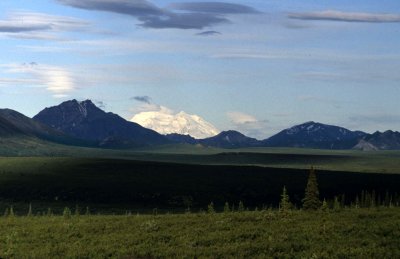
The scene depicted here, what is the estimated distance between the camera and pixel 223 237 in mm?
41938

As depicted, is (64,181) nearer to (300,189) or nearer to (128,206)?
(128,206)

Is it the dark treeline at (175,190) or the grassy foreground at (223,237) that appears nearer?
the grassy foreground at (223,237)

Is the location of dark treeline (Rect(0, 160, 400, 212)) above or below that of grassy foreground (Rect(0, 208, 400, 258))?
below

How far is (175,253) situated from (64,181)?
154590 mm

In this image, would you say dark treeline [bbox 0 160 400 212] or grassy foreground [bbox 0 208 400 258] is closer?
grassy foreground [bbox 0 208 400 258]

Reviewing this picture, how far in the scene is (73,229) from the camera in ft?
169

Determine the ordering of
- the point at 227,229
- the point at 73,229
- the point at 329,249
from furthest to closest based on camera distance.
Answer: the point at 73,229 → the point at 227,229 → the point at 329,249

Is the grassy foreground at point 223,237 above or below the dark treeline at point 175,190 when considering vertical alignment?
above

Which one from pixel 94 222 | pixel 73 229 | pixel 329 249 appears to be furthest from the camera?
pixel 94 222

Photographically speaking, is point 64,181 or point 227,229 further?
point 64,181

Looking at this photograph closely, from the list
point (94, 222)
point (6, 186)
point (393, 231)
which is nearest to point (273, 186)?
point (6, 186)

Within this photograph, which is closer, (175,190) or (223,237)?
(223,237)

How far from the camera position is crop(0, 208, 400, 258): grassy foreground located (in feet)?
121

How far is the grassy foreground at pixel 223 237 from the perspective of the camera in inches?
1458
